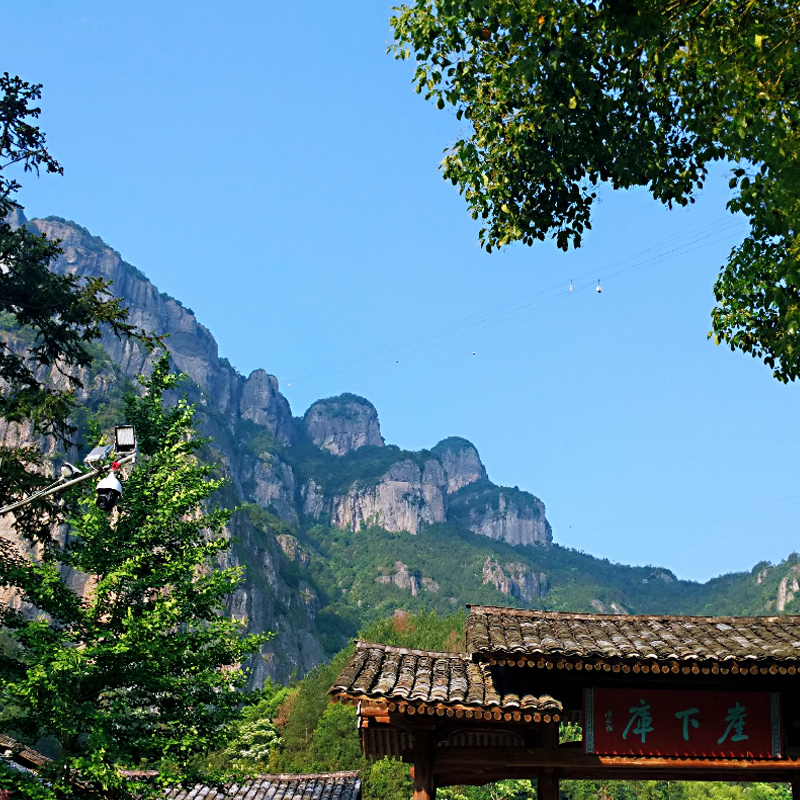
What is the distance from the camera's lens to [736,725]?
8.41 m

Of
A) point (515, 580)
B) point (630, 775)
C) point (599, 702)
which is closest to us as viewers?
point (599, 702)

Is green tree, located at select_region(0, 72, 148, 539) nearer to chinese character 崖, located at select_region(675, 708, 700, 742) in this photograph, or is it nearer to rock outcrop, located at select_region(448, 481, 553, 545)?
chinese character 崖, located at select_region(675, 708, 700, 742)

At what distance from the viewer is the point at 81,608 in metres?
11.8

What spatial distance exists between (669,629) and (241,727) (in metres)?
40.9

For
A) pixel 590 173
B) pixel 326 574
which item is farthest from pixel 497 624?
pixel 326 574

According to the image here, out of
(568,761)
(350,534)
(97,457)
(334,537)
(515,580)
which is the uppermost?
(350,534)

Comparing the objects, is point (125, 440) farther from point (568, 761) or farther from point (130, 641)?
point (568, 761)

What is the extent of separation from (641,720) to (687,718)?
49 centimetres

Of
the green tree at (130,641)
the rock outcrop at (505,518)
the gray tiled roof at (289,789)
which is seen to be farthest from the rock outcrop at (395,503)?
the green tree at (130,641)

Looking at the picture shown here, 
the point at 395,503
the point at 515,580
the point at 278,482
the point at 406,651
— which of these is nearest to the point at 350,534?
the point at 395,503

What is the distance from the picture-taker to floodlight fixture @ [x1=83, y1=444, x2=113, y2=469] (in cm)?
820

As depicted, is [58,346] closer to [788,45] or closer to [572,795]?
[788,45]

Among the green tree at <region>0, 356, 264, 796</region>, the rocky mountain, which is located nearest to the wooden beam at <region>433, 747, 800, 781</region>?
the green tree at <region>0, 356, 264, 796</region>

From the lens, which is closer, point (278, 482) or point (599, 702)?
point (599, 702)
